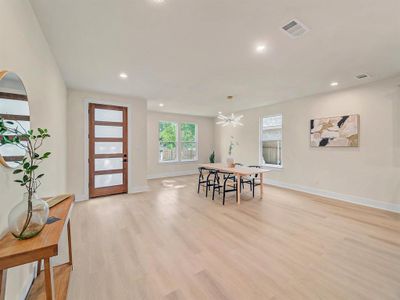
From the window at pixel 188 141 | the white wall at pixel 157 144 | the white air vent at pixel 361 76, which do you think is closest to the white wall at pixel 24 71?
the white wall at pixel 157 144

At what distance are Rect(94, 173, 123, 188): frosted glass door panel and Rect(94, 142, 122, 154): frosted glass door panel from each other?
2.13 feet

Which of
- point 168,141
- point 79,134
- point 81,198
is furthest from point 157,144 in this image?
point 81,198

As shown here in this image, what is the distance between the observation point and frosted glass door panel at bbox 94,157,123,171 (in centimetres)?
473

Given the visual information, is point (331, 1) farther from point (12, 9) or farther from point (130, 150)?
point (130, 150)

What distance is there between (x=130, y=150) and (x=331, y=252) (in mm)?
4851

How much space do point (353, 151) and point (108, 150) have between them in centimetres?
623

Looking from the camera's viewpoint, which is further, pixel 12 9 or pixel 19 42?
pixel 19 42

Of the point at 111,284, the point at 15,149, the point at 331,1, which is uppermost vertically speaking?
the point at 331,1

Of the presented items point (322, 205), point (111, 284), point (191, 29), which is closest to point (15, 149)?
A: point (111, 284)

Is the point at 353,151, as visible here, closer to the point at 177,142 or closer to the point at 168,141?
the point at 177,142

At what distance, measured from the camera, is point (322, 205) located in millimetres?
4086

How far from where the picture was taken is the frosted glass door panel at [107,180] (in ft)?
15.5

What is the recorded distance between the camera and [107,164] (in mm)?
4867

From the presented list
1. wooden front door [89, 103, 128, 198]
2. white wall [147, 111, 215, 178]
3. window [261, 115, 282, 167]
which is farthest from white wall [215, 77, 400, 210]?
wooden front door [89, 103, 128, 198]
